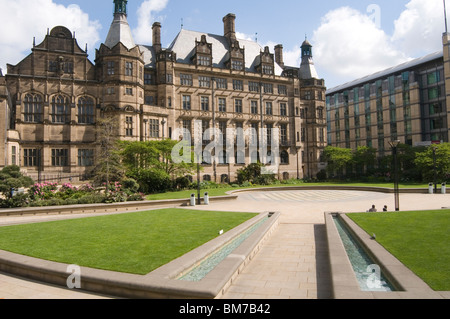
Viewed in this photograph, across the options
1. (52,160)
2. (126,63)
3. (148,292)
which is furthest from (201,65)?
(148,292)

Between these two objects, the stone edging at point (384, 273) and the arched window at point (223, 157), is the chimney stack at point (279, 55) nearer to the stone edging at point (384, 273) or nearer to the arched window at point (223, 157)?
the arched window at point (223, 157)

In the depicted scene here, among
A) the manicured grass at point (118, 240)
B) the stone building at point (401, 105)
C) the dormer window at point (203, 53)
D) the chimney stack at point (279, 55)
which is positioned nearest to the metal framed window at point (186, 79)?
the dormer window at point (203, 53)

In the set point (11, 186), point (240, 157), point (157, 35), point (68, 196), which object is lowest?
point (68, 196)

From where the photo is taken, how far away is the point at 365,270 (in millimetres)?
7543

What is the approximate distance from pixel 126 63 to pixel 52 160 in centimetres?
1519

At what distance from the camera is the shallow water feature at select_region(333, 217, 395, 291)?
20.9ft

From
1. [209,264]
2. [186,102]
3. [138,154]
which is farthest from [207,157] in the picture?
[209,264]

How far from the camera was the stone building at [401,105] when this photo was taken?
6100cm

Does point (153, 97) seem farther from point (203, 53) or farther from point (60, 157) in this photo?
point (60, 157)

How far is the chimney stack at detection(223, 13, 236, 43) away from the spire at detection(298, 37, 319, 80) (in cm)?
1478

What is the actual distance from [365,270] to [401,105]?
69.5 m
